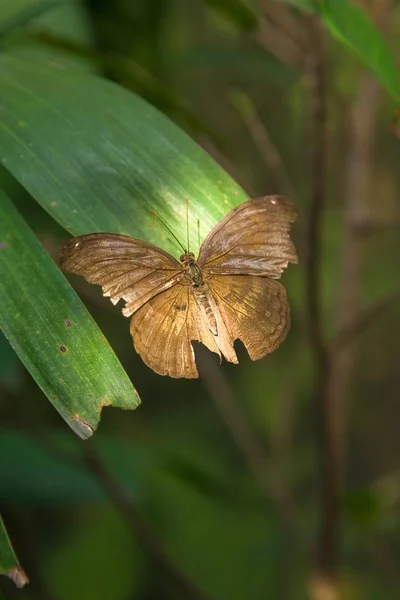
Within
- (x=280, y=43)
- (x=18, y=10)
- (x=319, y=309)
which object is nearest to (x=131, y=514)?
(x=319, y=309)

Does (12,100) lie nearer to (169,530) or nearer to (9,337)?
(9,337)

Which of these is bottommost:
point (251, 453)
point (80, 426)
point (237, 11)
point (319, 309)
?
point (251, 453)

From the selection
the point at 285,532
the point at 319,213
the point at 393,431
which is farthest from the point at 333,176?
the point at 319,213

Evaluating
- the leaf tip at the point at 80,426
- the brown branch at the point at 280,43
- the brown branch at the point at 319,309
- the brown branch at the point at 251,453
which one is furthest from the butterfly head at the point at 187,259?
the brown branch at the point at 280,43

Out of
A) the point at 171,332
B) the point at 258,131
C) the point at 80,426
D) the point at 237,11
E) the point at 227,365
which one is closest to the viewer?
the point at 80,426

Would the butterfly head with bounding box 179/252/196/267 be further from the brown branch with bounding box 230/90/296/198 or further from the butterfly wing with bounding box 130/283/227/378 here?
the brown branch with bounding box 230/90/296/198

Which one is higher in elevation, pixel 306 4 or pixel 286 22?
pixel 286 22

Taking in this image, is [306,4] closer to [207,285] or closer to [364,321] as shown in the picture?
[207,285]
